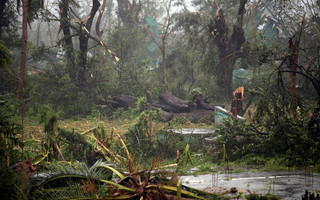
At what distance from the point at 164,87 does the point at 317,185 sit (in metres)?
13.9

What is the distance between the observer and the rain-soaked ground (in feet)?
15.2

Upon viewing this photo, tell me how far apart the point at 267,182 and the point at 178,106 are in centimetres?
1000

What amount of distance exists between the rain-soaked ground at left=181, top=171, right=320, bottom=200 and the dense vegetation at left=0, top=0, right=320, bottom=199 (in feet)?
1.62

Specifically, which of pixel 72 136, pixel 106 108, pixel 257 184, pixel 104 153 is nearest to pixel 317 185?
pixel 257 184

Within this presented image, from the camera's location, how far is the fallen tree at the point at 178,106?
1446 centimetres

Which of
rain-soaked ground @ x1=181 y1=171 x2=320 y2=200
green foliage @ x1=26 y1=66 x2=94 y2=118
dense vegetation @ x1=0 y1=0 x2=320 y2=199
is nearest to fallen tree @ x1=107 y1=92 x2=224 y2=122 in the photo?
dense vegetation @ x1=0 y1=0 x2=320 y2=199

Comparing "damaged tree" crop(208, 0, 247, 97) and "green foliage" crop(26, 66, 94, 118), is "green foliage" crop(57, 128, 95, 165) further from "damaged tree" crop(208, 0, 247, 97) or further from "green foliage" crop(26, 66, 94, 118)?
"damaged tree" crop(208, 0, 247, 97)

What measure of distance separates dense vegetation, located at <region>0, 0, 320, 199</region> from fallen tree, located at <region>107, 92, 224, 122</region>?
0.31 meters

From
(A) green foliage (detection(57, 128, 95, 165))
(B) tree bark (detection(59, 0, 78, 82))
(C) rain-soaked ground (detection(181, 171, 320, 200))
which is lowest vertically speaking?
(C) rain-soaked ground (detection(181, 171, 320, 200))

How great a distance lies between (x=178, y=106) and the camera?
1520cm

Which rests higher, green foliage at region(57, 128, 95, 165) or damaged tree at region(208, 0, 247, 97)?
damaged tree at region(208, 0, 247, 97)

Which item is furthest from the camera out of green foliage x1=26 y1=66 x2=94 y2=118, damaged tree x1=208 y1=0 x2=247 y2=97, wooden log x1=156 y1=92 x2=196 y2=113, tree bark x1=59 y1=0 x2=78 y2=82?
damaged tree x1=208 y1=0 x2=247 y2=97

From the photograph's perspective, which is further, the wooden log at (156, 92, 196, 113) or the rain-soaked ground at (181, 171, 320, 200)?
the wooden log at (156, 92, 196, 113)

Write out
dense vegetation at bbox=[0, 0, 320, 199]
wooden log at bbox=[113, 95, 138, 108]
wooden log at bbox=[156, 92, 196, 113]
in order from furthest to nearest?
wooden log at bbox=[113, 95, 138, 108] < wooden log at bbox=[156, 92, 196, 113] < dense vegetation at bbox=[0, 0, 320, 199]
